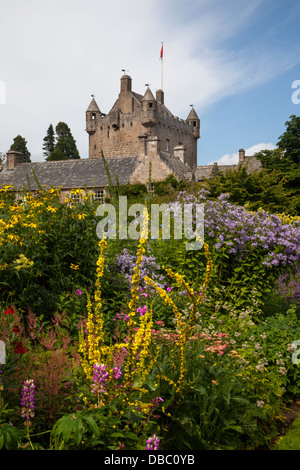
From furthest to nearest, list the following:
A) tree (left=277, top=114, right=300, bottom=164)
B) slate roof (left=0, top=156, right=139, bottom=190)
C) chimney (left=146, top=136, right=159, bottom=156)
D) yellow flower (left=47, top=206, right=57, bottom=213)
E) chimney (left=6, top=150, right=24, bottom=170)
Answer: chimney (left=6, top=150, right=24, bottom=170) → slate roof (left=0, top=156, right=139, bottom=190) → chimney (left=146, top=136, right=159, bottom=156) → tree (left=277, top=114, right=300, bottom=164) → yellow flower (left=47, top=206, right=57, bottom=213)

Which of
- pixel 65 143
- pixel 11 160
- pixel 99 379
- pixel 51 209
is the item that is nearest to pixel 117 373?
pixel 99 379

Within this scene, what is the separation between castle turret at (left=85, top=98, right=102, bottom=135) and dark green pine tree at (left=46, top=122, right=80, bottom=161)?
9134mm

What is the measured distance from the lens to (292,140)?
87.5 ft

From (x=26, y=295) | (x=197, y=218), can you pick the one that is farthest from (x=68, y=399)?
(x=197, y=218)

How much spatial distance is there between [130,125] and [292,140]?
20336 mm

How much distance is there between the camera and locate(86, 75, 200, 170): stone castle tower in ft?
136

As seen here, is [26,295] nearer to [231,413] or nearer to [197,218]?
[231,413]

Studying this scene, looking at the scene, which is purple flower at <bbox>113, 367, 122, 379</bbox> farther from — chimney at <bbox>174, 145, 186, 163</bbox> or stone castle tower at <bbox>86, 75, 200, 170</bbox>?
stone castle tower at <bbox>86, 75, 200, 170</bbox>

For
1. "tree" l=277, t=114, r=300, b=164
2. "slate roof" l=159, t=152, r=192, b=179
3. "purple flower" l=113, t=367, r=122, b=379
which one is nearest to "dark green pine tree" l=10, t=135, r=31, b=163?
"slate roof" l=159, t=152, r=192, b=179

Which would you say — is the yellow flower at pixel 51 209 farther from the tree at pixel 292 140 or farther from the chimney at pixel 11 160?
the chimney at pixel 11 160

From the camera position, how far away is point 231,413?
331 centimetres

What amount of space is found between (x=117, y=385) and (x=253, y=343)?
A: 236 cm

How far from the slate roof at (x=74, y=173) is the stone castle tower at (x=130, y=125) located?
817cm

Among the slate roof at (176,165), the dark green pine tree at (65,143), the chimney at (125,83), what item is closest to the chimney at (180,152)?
the slate roof at (176,165)
